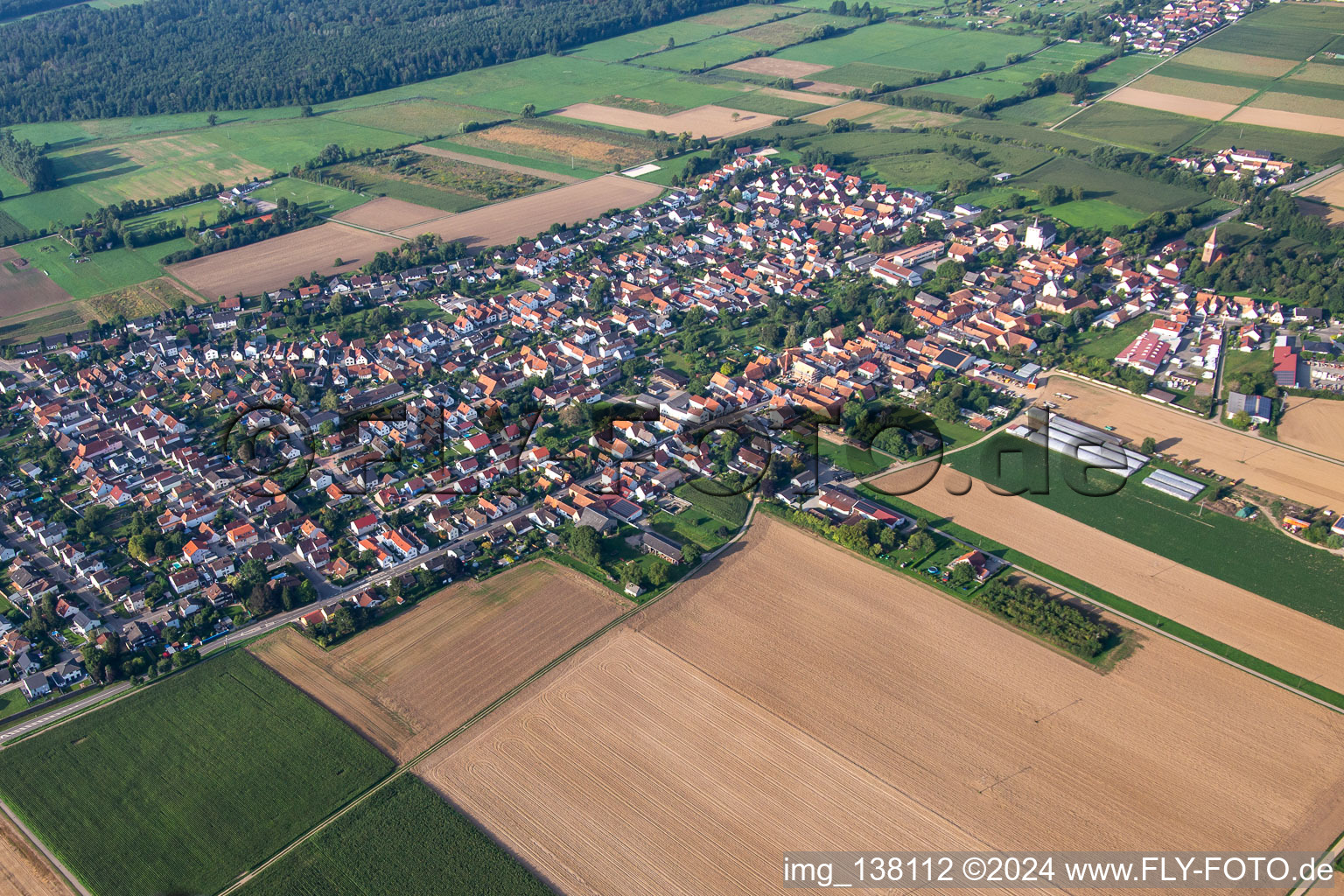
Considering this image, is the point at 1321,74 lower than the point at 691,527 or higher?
higher

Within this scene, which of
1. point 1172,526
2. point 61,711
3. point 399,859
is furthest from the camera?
point 1172,526

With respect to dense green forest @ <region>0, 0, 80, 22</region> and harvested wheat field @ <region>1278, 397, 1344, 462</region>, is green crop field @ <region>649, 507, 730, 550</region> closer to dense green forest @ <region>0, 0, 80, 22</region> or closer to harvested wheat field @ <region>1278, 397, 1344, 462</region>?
harvested wheat field @ <region>1278, 397, 1344, 462</region>

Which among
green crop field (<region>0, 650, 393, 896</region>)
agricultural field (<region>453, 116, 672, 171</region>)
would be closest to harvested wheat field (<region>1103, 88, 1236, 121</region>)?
agricultural field (<region>453, 116, 672, 171</region>)

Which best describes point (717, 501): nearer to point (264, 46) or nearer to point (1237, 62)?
point (1237, 62)

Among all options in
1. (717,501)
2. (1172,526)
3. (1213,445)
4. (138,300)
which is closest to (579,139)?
(138,300)

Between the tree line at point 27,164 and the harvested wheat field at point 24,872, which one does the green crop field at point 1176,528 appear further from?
the tree line at point 27,164

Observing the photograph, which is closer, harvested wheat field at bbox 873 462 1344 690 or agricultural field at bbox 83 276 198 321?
harvested wheat field at bbox 873 462 1344 690
